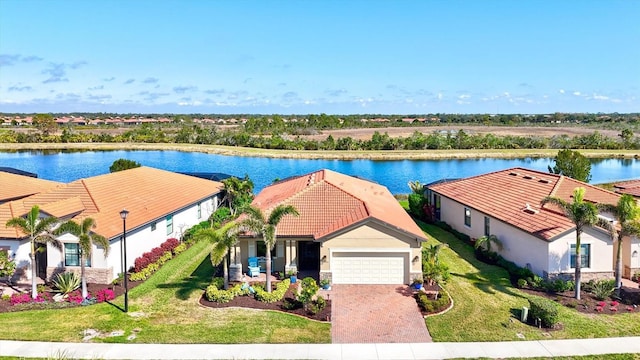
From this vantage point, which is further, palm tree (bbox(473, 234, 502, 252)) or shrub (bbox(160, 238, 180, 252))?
shrub (bbox(160, 238, 180, 252))

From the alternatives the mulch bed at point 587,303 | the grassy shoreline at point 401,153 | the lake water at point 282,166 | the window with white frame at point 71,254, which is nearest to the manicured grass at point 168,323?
the window with white frame at point 71,254

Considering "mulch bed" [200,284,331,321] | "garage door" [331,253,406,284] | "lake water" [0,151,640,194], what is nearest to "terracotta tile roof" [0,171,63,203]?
"mulch bed" [200,284,331,321]

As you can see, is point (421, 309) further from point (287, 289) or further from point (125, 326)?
point (125, 326)

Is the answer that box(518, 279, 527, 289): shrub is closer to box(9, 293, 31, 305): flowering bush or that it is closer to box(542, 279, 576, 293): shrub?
box(542, 279, 576, 293): shrub

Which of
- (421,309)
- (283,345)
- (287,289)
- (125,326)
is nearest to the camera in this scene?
(283,345)

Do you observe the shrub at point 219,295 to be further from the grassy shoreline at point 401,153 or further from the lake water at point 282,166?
the grassy shoreline at point 401,153

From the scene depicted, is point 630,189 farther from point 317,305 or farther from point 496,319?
point 317,305

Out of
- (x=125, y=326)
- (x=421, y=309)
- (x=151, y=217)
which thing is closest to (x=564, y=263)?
(x=421, y=309)
